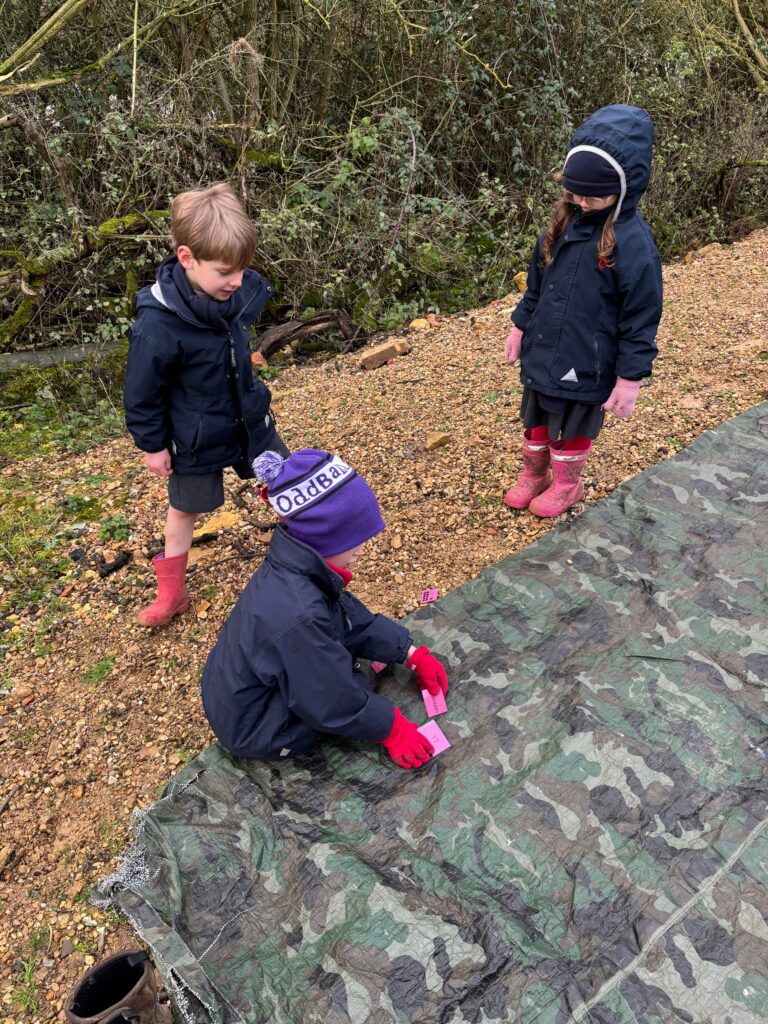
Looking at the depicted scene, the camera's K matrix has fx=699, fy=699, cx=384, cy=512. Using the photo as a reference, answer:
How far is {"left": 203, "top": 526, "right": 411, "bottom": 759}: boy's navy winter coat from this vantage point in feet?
6.41

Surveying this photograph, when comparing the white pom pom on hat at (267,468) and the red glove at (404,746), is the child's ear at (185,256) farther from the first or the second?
→ the red glove at (404,746)

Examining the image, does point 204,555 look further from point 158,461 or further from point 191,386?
point 191,386

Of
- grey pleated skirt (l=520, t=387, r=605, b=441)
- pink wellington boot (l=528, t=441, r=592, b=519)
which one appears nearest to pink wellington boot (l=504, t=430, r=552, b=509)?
pink wellington boot (l=528, t=441, r=592, b=519)

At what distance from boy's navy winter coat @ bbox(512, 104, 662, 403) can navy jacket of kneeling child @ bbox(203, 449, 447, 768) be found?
4.00 feet

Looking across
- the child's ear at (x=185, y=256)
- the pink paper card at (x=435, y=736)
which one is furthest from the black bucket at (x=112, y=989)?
the child's ear at (x=185, y=256)

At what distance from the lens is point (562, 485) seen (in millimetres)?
3256

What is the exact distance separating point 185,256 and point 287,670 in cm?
134

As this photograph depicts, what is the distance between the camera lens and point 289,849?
6.66 ft

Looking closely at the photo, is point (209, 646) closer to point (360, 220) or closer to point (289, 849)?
point (289, 849)

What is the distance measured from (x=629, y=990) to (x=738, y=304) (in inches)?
195

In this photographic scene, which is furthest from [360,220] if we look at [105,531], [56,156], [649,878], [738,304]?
[649,878]

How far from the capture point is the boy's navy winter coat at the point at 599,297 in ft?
7.82

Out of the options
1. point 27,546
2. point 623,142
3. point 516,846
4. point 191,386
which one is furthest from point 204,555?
point 623,142

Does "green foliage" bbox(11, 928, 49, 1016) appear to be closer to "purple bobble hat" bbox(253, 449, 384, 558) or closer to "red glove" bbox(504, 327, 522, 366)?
"purple bobble hat" bbox(253, 449, 384, 558)
